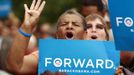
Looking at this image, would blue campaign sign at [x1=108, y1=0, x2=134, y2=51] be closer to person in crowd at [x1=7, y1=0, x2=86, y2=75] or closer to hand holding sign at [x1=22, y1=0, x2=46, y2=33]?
person in crowd at [x1=7, y1=0, x2=86, y2=75]

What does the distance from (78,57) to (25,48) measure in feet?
1.61

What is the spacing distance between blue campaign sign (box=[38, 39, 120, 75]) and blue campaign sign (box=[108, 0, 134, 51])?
16 cm

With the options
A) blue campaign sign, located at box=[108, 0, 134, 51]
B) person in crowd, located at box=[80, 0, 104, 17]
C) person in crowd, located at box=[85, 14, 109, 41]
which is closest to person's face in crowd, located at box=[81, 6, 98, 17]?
person in crowd, located at box=[80, 0, 104, 17]

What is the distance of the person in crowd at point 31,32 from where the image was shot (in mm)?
6562

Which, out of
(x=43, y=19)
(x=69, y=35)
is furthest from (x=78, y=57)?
(x=43, y=19)

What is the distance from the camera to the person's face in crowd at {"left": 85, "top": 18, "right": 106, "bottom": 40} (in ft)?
22.4

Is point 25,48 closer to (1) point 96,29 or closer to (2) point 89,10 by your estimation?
(1) point 96,29

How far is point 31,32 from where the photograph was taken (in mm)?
6602

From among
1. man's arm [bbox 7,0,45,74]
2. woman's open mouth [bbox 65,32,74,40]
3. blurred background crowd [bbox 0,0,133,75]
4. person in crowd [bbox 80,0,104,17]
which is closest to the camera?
man's arm [bbox 7,0,45,74]

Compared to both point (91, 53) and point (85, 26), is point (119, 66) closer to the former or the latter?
point (91, 53)

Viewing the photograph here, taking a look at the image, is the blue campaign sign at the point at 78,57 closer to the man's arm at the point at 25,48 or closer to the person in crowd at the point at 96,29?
the man's arm at the point at 25,48

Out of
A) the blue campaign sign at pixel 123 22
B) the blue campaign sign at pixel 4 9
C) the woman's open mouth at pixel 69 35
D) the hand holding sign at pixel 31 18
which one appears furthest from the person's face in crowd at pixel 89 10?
the blue campaign sign at pixel 4 9

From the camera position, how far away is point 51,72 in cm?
637

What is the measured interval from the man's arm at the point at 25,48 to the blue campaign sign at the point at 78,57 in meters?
0.19
